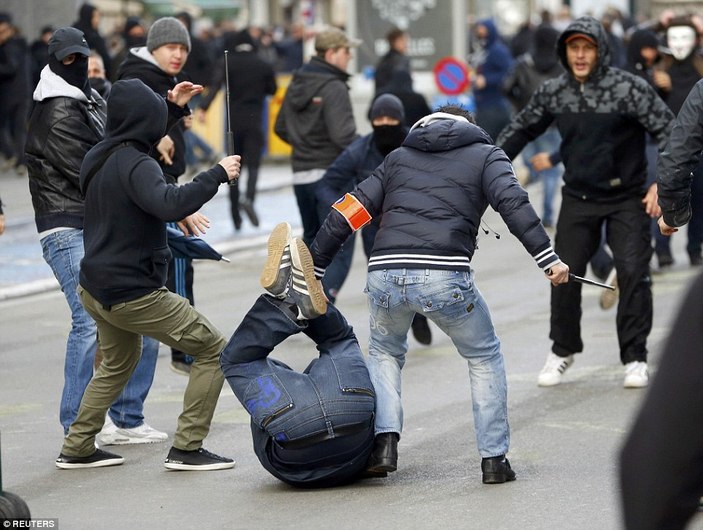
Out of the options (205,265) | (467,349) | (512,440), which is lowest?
(205,265)

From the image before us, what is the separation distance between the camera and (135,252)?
241 inches

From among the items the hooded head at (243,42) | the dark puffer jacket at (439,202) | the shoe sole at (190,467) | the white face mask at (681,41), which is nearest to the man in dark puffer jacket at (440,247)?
the dark puffer jacket at (439,202)

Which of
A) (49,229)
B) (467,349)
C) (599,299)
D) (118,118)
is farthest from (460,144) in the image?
(599,299)

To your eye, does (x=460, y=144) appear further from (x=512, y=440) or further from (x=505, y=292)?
(x=505, y=292)

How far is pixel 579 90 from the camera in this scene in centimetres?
809

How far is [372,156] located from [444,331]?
9.93 feet

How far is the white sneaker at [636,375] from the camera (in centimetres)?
807

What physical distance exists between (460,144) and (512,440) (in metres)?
1.55

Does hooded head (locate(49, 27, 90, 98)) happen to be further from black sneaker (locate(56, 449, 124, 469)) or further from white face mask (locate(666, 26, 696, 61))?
white face mask (locate(666, 26, 696, 61))

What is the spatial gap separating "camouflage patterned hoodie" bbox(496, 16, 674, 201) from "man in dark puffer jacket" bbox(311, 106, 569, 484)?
1957 mm

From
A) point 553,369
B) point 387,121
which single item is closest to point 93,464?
point 553,369

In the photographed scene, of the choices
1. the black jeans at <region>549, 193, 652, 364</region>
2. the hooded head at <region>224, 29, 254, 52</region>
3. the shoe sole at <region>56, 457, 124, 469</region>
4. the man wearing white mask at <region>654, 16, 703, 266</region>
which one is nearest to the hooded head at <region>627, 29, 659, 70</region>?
the man wearing white mask at <region>654, 16, 703, 266</region>

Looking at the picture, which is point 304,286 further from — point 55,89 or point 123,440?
point 55,89

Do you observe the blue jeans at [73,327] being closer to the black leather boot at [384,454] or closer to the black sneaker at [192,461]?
the black sneaker at [192,461]
